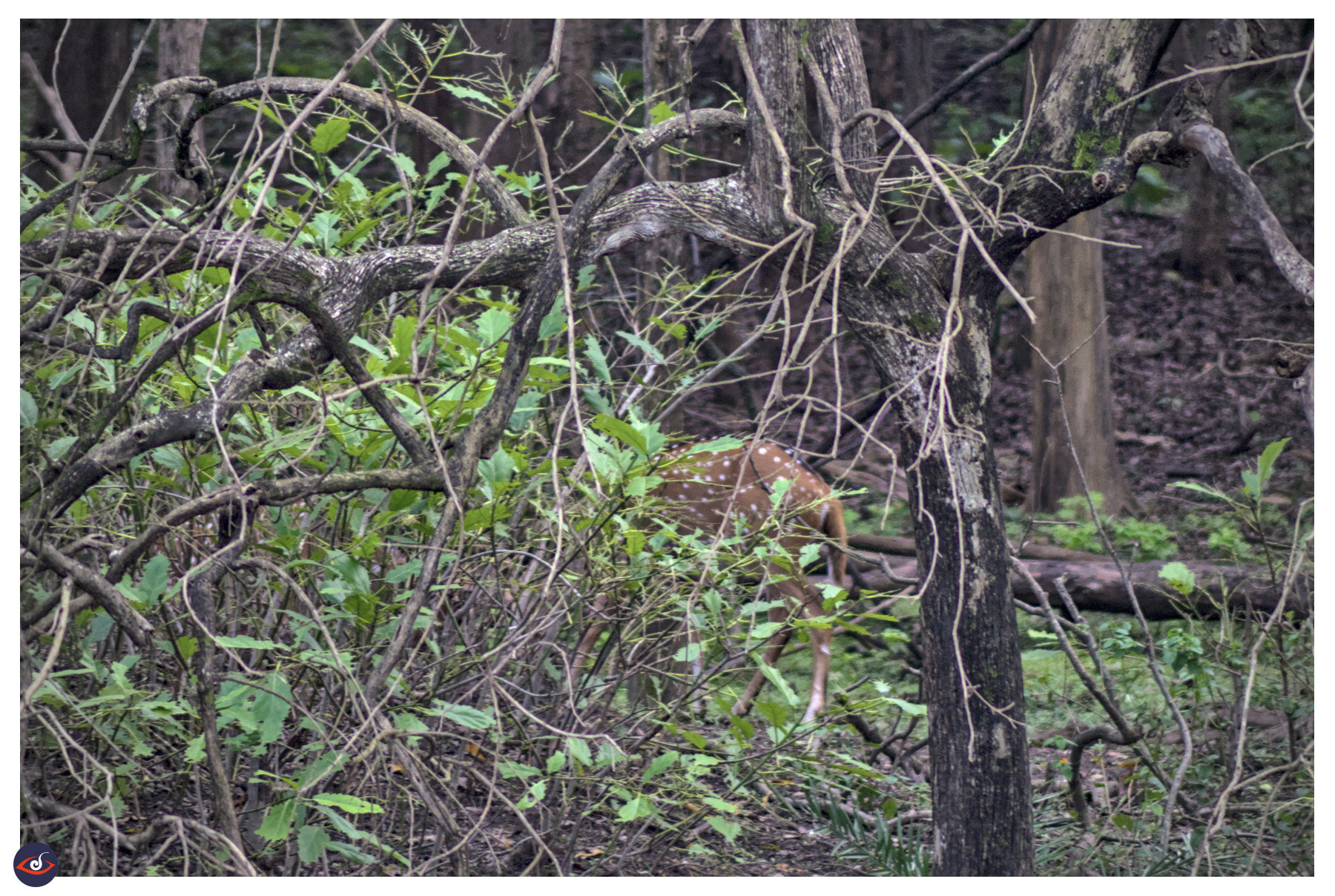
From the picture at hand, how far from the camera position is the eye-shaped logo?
2590 mm

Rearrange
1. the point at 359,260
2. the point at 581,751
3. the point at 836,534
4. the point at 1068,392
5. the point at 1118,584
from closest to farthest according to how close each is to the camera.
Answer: the point at 581,751
the point at 359,260
the point at 836,534
the point at 1118,584
the point at 1068,392

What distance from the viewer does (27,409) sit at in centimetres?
281

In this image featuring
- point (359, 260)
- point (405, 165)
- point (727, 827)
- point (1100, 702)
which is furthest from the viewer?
point (1100, 702)

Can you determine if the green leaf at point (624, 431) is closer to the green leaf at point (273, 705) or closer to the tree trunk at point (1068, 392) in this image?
the green leaf at point (273, 705)

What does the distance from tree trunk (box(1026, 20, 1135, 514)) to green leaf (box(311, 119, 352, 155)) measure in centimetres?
616

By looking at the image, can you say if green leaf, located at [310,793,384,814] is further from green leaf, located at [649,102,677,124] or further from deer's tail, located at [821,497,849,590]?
deer's tail, located at [821,497,849,590]

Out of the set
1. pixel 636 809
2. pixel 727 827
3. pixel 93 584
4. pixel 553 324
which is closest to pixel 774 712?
pixel 727 827

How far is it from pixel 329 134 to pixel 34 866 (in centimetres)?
205

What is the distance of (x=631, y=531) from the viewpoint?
3.03 meters

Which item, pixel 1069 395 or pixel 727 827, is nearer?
pixel 727 827

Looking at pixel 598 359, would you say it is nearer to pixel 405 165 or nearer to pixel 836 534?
pixel 405 165

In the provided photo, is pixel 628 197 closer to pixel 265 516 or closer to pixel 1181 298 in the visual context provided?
pixel 265 516

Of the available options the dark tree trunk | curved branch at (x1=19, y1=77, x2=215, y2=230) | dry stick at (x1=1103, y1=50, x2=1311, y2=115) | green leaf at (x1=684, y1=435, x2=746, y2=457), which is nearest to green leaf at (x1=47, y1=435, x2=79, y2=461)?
curved branch at (x1=19, y1=77, x2=215, y2=230)
